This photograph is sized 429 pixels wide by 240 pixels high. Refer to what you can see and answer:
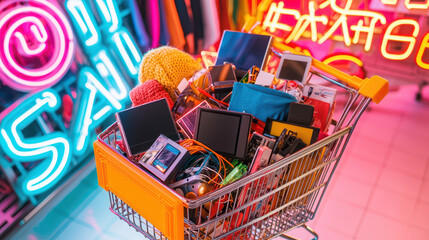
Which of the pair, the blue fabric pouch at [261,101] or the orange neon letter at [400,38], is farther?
the orange neon letter at [400,38]

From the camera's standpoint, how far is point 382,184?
2.44 m

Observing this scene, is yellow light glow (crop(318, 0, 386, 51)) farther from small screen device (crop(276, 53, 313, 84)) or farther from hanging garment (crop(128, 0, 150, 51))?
small screen device (crop(276, 53, 313, 84))

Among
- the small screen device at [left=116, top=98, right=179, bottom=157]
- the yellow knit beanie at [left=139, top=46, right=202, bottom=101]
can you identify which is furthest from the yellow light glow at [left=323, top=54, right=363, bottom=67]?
the small screen device at [left=116, top=98, right=179, bottom=157]

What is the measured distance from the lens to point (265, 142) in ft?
3.96

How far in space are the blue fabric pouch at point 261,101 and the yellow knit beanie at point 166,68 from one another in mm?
296

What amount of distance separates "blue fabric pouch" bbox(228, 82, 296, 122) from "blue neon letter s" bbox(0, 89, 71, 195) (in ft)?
4.08

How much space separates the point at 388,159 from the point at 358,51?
1.06m

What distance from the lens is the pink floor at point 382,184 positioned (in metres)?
2.12

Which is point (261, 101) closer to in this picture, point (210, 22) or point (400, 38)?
point (210, 22)

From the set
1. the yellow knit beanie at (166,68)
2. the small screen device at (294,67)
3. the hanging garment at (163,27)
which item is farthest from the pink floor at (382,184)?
the hanging garment at (163,27)

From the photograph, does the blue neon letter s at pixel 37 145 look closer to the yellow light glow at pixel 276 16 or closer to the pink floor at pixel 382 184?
the pink floor at pixel 382 184

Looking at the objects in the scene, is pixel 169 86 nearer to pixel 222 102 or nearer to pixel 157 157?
pixel 222 102

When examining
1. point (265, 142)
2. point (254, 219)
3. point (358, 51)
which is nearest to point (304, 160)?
point (265, 142)

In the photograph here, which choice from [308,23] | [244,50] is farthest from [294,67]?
[308,23]
